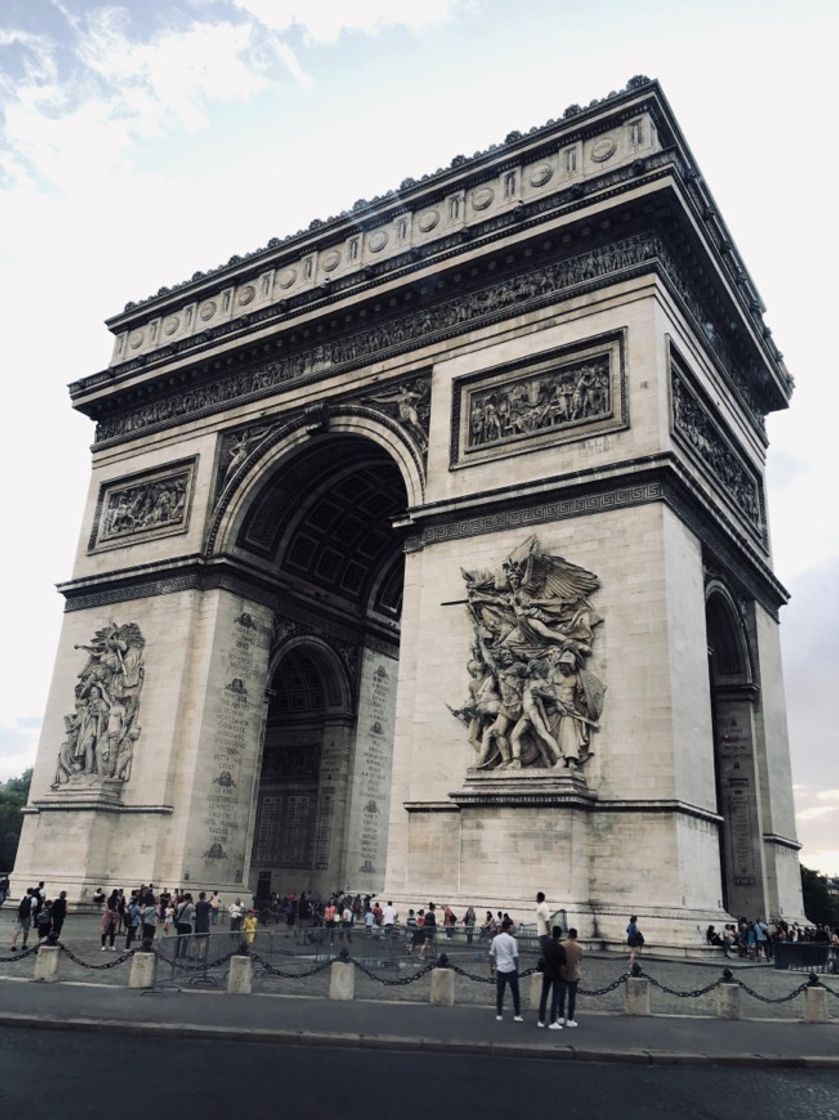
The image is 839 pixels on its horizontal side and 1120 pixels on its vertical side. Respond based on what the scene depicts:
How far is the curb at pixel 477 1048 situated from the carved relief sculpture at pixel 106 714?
1777 cm

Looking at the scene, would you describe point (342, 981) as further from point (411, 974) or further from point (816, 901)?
point (816, 901)

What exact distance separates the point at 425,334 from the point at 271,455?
20.3ft

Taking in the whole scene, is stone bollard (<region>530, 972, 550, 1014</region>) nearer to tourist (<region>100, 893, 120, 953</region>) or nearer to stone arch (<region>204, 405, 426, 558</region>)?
tourist (<region>100, 893, 120, 953</region>)

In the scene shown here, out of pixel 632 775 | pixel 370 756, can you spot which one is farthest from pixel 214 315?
pixel 632 775

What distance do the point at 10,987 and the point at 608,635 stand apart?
12.9m

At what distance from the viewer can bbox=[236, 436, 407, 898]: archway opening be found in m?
30.5

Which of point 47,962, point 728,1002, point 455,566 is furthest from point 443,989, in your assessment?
point 455,566

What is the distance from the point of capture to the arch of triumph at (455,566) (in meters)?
20.2

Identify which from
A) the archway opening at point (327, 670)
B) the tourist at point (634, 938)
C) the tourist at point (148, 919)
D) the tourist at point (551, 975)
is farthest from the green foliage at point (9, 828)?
the tourist at point (551, 975)

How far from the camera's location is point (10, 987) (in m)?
13.7

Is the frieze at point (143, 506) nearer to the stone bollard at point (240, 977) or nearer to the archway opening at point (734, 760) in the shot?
the archway opening at point (734, 760)

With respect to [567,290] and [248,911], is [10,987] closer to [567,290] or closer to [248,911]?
[248,911]

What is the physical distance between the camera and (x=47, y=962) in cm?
1459

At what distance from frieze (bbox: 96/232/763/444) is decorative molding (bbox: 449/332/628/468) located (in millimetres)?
1695
